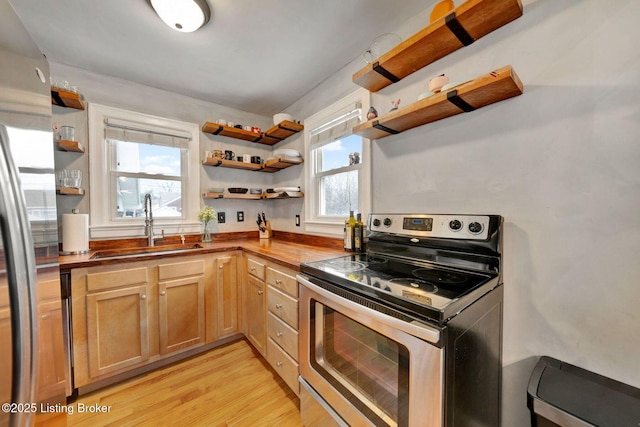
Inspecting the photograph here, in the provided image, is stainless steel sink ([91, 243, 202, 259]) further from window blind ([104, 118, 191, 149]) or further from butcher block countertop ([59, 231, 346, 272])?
window blind ([104, 118, 191, 149])

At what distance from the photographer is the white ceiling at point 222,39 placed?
1.46 meters

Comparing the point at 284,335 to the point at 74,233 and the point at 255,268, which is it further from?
the point at 74,233

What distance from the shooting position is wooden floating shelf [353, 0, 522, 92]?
1095mm

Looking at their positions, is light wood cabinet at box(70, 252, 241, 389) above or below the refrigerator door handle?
below

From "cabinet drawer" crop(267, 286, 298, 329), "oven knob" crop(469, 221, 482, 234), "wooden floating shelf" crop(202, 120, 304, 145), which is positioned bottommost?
"cabinet drawer" crop(267, 286, 298, 329)

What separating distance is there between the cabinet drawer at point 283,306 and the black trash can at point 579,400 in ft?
3.71

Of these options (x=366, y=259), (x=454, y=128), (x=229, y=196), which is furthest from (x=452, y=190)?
(x=229, y=196)

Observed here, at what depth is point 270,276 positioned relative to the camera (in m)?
1.80

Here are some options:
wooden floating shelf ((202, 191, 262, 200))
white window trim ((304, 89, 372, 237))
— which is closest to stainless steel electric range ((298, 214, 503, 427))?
white window trim ((304, 89, 372, 237))

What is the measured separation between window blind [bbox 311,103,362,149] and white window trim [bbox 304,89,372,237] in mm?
37

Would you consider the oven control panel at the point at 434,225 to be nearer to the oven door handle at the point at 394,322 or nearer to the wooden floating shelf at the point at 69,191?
the oven door handle at the point at 394,322

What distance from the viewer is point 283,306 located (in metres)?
1.65

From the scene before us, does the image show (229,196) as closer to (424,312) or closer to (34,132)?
(34,132)

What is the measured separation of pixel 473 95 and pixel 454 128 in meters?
0.25
